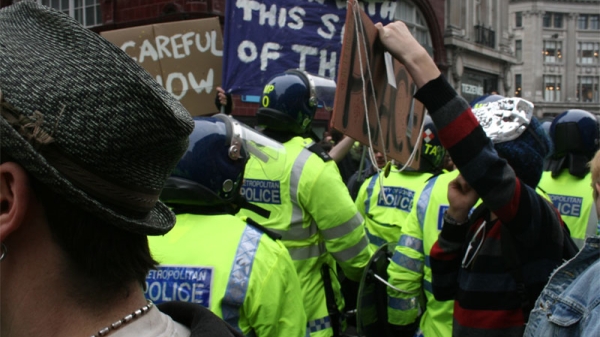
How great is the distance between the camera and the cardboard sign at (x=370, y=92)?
2.44m

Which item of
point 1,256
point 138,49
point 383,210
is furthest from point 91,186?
point 138,49

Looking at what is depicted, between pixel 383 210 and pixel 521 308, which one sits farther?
pixel 383 210

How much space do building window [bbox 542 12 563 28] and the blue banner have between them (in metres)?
76.4

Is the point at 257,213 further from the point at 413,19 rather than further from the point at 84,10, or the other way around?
the point at 413,19

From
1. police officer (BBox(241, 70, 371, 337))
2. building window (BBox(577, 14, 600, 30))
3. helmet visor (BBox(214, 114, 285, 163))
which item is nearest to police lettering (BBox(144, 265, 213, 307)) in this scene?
helmet visor (BBox(214, 114, 285, 163))

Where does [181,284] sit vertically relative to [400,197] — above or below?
above

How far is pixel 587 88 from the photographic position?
7781 centimetres

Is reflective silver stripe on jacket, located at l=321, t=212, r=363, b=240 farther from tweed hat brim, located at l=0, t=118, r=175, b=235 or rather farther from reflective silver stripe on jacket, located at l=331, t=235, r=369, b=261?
tweed hat brim, located at l=0, t=118, r=175, b=235

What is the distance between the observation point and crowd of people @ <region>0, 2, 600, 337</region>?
1082mm

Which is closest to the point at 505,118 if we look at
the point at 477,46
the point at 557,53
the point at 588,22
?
the point at 477,46

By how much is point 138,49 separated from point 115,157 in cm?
589

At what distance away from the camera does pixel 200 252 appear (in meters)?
2.32

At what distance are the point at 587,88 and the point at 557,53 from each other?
6.22m

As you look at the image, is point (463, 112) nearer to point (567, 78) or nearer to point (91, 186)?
point (91, 186)
